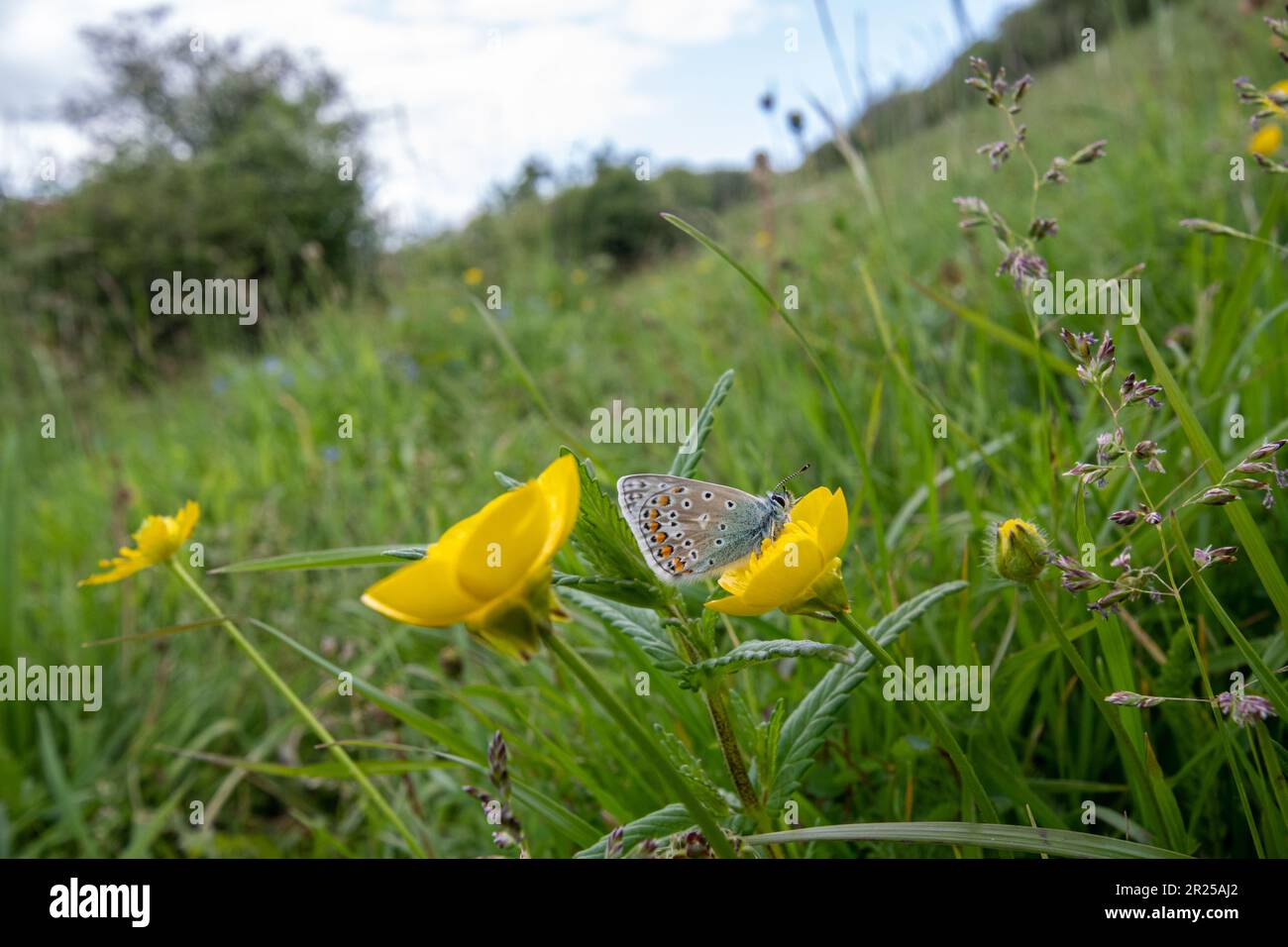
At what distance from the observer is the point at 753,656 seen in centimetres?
58

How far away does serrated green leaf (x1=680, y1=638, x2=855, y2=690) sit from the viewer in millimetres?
576

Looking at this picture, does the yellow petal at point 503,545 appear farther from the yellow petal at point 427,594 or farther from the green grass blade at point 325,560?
the green grass blade at point 325,560

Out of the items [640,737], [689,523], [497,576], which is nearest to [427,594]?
[497,576]

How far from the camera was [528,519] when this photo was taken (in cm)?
49

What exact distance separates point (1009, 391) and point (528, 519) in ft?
5.18

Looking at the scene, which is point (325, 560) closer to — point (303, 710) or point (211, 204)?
point (303, 710)

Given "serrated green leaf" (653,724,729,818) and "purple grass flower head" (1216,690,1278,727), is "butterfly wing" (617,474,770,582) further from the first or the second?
"purple grass flower head" (1216,690,1278,727)

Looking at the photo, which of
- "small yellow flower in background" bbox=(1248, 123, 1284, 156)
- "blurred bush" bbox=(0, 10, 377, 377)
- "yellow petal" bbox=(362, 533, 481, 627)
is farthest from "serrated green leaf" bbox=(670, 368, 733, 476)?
"blurred bush" bbox=(0, 10, 377, 377)

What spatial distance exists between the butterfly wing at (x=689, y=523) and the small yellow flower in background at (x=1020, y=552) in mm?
187

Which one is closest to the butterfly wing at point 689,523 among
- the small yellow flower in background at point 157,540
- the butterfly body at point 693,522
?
the butterfly body at point 693,522

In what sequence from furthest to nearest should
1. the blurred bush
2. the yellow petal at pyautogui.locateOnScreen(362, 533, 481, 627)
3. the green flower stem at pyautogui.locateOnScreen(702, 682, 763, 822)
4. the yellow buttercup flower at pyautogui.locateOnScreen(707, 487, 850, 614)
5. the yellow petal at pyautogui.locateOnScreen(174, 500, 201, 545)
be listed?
the blurred bush
the yellow petal at pyautogui.locateOnScreen(174, 500, 201, 545)
the green flower stem at pyautogui.locateOnScreen(702, 682, 763, 822)
the yellow buttercup flower at pyautogui.locateOnScreen(707, 487, 850, 614)
the yellow petal at pyautogui.locateOnScreen(362, 533, 481, 627)

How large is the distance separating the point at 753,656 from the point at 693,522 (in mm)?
152

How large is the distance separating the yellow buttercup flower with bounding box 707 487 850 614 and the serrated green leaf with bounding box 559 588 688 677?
0.32ft
